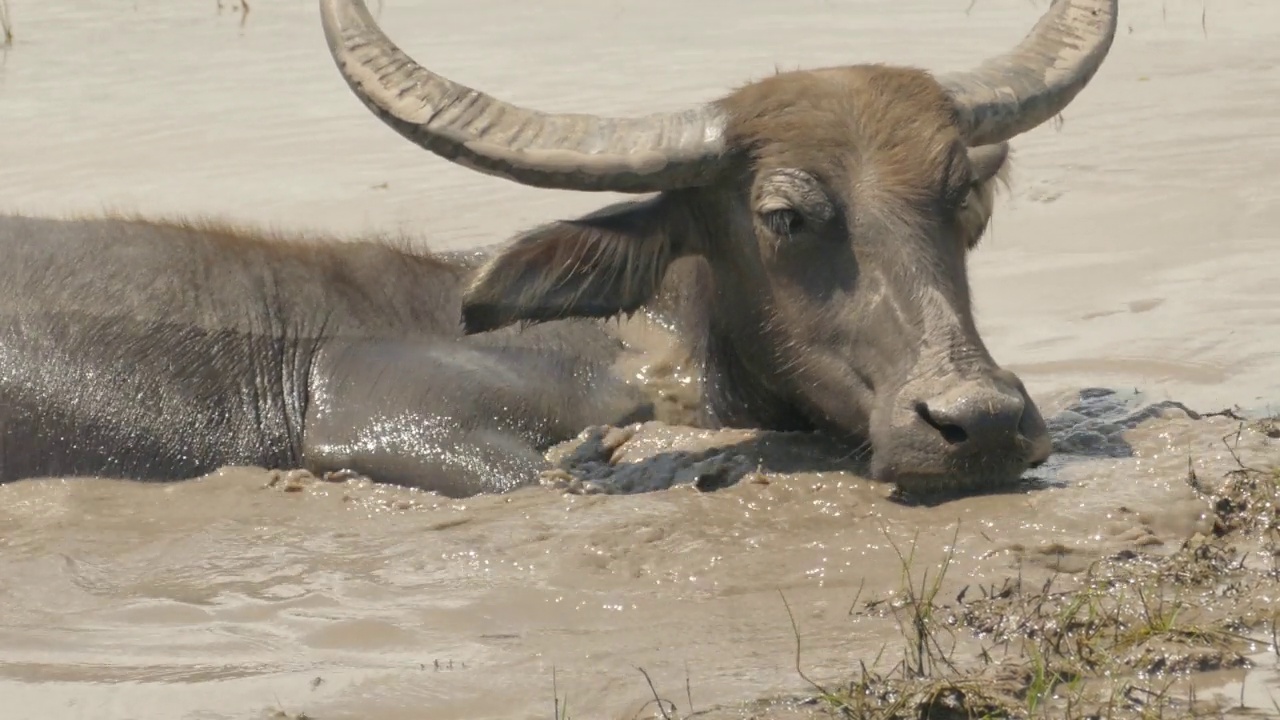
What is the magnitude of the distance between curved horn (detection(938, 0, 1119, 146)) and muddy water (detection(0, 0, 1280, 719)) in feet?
1.69

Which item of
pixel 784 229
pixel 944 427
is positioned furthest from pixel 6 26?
pixel 944 427

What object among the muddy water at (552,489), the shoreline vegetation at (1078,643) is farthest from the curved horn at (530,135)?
the shoreline vegetation at (1078,643)

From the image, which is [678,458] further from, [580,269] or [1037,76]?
[1037,76]

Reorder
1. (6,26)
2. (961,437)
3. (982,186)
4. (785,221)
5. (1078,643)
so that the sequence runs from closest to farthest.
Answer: (1078,643)
(961,437)
(785,221)
(982,186)
(6,26)

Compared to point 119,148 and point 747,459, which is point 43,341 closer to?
point 747,459

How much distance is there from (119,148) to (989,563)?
282 inches

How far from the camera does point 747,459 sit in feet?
18.3

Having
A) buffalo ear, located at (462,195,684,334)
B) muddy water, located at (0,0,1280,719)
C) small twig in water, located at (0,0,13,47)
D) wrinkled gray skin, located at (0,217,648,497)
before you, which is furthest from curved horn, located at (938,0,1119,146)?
small twig in water, located at (0,0,13,47)

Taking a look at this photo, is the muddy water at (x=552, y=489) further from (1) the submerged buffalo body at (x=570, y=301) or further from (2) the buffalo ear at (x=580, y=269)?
(2) the buffalo ear at (x=580, y=269)

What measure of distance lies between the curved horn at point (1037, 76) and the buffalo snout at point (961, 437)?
1.08 metres

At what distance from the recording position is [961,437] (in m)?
4.94

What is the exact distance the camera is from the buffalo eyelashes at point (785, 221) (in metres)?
5.40

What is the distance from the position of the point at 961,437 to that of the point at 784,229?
2.75 feet

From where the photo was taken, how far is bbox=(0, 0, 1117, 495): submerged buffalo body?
5293 mm
